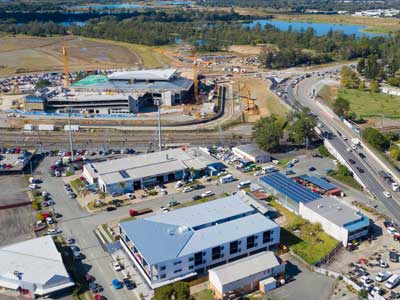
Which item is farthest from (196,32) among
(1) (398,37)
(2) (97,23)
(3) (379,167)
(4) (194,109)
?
(3) (379,167)

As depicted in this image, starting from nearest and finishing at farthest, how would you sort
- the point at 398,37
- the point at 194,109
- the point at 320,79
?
the point at 194,109 < the point at 320,79 < the point at 398,37

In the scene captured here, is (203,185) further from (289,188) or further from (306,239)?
(306,239)

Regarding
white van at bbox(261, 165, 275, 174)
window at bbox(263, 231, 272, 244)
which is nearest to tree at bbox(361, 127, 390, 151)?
white van at bbox(261, 165, 275, 174)

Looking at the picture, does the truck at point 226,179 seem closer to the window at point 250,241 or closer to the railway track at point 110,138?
the railway track at point 110,138

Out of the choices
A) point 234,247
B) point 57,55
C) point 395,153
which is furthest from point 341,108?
point 57,55

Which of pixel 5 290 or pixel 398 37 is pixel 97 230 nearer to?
pixel 5 290

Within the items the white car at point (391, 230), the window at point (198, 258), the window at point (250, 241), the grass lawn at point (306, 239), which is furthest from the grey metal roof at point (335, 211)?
the window at point (198, 258)
